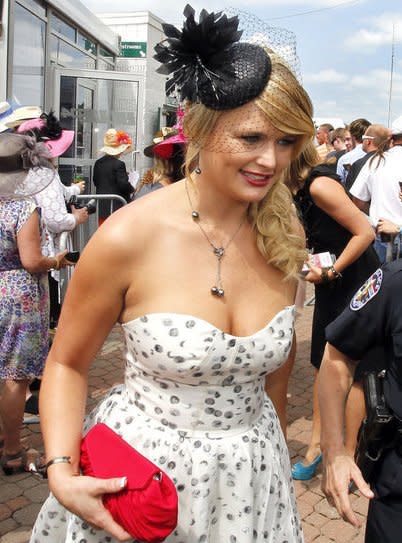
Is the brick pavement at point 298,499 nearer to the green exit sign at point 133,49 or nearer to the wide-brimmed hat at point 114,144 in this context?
the wide-brimmed hat at point 114,144

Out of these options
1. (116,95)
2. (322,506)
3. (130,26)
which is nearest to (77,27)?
(116,95)

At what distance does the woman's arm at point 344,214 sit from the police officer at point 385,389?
5.41ft

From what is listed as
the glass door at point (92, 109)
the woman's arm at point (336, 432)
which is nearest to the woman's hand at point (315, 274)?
the woman's arm at point (336, 432)

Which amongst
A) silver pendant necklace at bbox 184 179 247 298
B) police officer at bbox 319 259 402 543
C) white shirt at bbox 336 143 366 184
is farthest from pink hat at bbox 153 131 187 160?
white shirt at bbox 336 143 366 184

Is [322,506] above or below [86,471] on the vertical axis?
below

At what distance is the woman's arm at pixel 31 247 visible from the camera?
3307 mm

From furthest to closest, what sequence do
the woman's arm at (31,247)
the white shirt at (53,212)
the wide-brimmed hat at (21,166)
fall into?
the white shirt at (53,212), the woman's arm at (31,247), the wide-brimmed hat at (21,166)

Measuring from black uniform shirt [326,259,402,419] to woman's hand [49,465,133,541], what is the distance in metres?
0.77

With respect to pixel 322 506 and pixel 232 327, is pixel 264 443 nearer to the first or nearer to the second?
pixel 232 327

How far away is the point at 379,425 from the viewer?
1629 millimetres

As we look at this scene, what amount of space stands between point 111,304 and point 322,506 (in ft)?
7.57

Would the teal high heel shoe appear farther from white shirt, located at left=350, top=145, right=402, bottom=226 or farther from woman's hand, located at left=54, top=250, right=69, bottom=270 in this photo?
white shirt, located at left=350, top=145, right=402, bottom=226

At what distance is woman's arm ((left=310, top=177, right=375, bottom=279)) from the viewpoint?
3.35 metres

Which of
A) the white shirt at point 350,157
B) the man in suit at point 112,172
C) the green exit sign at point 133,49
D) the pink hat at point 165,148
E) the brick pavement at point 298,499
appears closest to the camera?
the brick pavement at point 298,499
